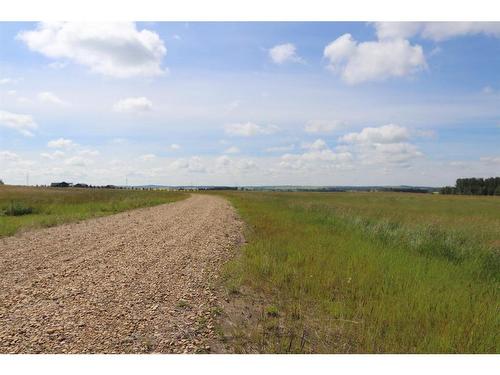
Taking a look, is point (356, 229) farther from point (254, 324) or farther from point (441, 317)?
point (254, 324)

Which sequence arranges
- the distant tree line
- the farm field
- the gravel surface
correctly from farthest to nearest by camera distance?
the distant tree line → the farm field → the gravel surface

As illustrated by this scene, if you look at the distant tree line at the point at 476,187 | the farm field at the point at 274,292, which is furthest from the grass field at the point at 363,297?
the distant tree line at the point at 476,187

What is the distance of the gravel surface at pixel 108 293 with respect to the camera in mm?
5051

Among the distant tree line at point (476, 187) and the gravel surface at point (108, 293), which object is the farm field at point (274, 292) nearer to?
the gravel surface at point (108, 293)

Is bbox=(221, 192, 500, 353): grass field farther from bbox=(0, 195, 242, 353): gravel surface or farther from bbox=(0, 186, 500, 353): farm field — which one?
bbox=(0, 195, 242, 353): gravel surface

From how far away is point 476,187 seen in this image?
13212cm

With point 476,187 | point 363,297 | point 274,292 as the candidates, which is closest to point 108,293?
point 274,292

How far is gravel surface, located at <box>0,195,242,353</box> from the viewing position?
505 centimetres

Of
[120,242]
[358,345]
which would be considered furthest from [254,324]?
[120,242]

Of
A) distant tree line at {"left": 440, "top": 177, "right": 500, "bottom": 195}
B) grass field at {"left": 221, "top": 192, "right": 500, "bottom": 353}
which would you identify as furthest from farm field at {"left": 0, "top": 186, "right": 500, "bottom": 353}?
distant tree line at {"left": 440, "top": 177, "right": 500, "bottom": 195}

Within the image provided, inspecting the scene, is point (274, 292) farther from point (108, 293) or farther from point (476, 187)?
point (476, 187)

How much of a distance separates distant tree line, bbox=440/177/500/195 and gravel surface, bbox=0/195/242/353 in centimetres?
14015

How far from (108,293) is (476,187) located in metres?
152

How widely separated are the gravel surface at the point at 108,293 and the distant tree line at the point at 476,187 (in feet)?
460
